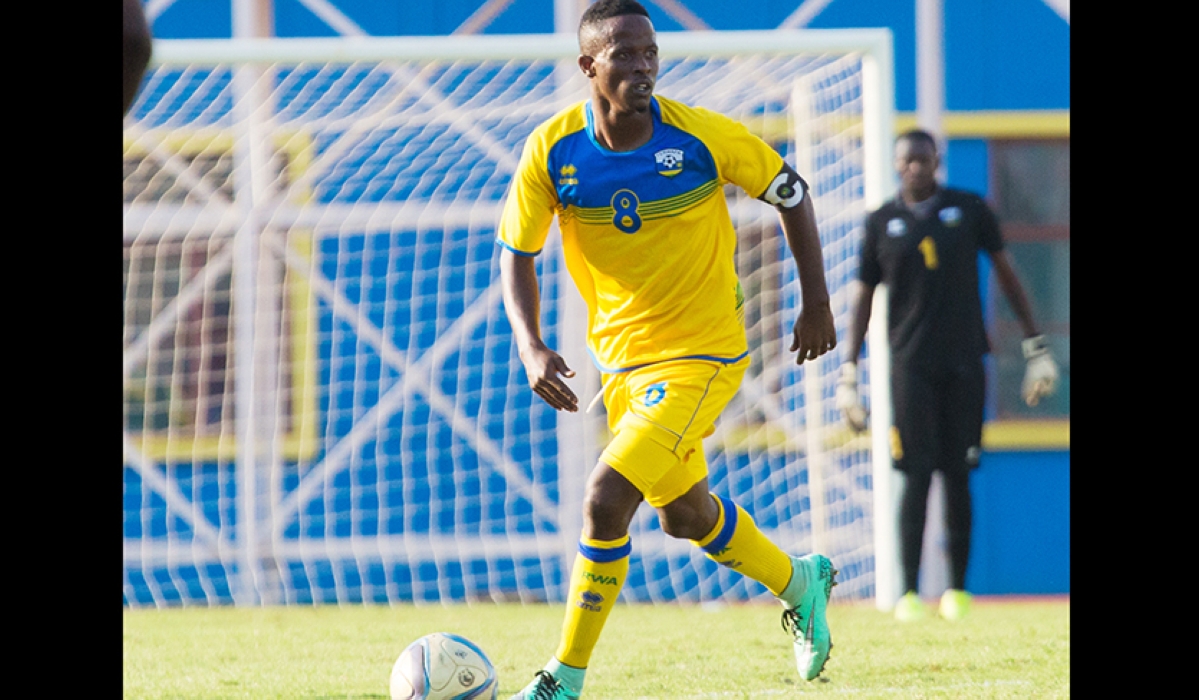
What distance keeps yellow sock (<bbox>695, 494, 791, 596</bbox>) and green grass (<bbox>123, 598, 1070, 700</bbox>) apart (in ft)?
1.14

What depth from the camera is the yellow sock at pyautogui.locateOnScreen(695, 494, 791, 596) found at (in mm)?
4250

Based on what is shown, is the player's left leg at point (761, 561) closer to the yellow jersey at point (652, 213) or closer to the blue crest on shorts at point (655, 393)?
the blue crest on shorts at point (655, 393)

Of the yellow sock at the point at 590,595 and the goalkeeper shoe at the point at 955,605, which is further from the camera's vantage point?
the goalkeeper shoe at the point at 955,605

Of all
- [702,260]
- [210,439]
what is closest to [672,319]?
[702,260]

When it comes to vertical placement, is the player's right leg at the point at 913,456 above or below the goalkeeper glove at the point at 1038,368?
below

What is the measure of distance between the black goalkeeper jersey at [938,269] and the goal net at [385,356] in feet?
4.42

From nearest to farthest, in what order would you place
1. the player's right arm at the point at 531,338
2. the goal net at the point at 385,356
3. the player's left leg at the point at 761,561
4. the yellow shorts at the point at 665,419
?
the player's right arm at the point at 531,338
the yellow shorts at the point at 665,419
the player's left leg at the point at 761,561
the goal net at the point at 385,356

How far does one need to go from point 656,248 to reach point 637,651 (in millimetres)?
1912

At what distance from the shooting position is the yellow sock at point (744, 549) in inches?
167

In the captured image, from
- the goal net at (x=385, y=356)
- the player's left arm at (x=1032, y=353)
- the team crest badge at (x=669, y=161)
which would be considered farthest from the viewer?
the goal net at (x=385, y=356)

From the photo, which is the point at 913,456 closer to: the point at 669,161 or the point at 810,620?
the point at 810,620

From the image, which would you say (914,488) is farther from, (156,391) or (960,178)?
(156,391)

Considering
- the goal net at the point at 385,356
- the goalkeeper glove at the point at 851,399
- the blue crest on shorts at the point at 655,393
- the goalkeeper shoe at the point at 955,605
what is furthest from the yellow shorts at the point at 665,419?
the goal net at the point at 385,356

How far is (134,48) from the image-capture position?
2879 mm
